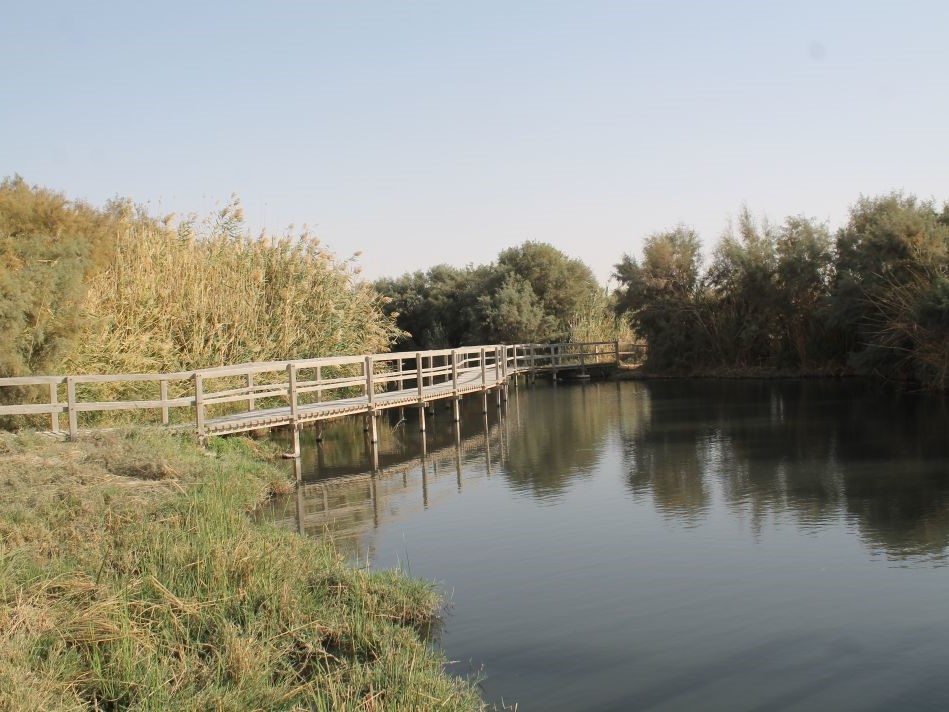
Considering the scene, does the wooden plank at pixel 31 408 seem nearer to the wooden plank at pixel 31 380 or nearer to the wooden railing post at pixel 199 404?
the wooden plank at pixel 31 380

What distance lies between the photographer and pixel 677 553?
9.00 m

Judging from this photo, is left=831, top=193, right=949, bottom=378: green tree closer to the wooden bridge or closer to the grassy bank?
the wooden bridge

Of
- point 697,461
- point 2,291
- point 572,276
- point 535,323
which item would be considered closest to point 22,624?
point 2,291

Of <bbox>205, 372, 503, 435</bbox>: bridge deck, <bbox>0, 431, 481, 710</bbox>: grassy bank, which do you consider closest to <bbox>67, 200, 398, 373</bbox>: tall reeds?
<bbox>205, 372, 503, 435</bbox>: bridge deck

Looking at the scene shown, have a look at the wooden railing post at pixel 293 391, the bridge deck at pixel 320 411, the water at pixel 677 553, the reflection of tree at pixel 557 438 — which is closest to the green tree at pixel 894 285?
the water at pixel 677 553

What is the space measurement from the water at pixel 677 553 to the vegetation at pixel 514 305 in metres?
19.6

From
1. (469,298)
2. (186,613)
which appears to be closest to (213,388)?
(186,613)

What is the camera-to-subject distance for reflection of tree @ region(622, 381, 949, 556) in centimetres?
1032

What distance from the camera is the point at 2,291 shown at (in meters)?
12.6

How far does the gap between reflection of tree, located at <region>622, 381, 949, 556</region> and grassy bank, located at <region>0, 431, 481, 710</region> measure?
5124mm

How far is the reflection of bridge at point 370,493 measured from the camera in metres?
10.6

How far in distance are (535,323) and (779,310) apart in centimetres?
1027

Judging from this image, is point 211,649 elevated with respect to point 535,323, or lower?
lower

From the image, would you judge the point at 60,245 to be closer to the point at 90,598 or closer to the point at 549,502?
the point at 549,502
